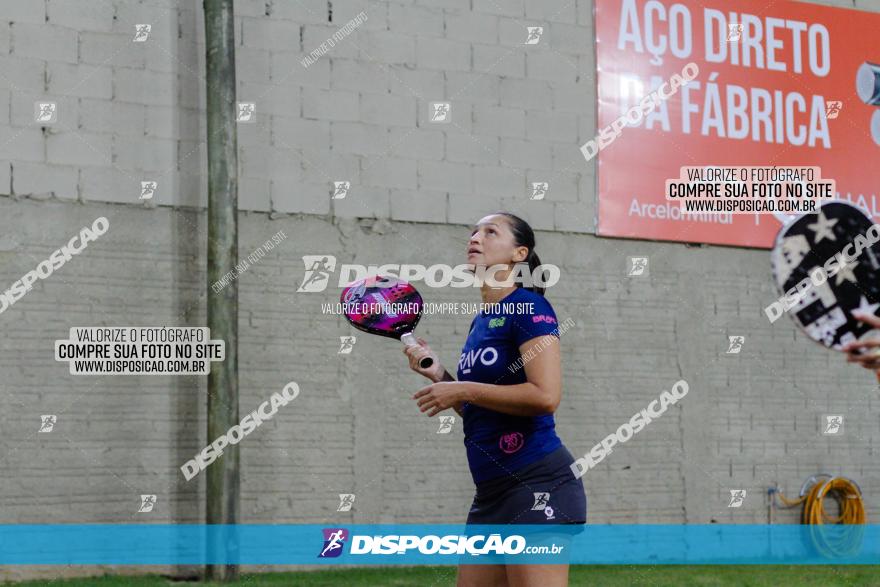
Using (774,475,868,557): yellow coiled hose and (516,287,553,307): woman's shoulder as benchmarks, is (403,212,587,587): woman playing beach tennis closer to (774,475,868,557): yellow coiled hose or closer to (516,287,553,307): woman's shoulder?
(516,287,553,307): woman's shoulder

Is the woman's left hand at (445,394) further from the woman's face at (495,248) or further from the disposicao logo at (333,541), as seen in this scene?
the disposicao logo at (333,541)

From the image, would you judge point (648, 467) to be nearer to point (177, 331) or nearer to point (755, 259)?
point (755, 259)

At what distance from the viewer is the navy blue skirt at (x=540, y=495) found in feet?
13.0

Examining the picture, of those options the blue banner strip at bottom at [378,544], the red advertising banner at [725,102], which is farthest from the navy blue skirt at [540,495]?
the red advertising banner at [725,102]

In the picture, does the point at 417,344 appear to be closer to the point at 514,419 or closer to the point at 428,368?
the point at 428,368

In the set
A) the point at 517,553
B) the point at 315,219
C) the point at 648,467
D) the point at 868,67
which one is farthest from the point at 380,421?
the point at 868,67

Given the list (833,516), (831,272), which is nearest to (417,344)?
(831,272)

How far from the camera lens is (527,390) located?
400cm

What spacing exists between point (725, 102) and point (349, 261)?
13.4ft

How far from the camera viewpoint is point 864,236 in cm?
421

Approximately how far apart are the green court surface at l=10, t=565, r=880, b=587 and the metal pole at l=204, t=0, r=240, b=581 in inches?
22.6

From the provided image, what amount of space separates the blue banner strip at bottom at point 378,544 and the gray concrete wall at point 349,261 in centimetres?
11

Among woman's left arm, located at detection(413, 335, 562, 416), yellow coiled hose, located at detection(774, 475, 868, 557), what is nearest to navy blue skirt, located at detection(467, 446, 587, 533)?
woman's left arm, located at detection(413, 335, 562, 416)

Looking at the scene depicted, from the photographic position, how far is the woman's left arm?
3.99 metres
